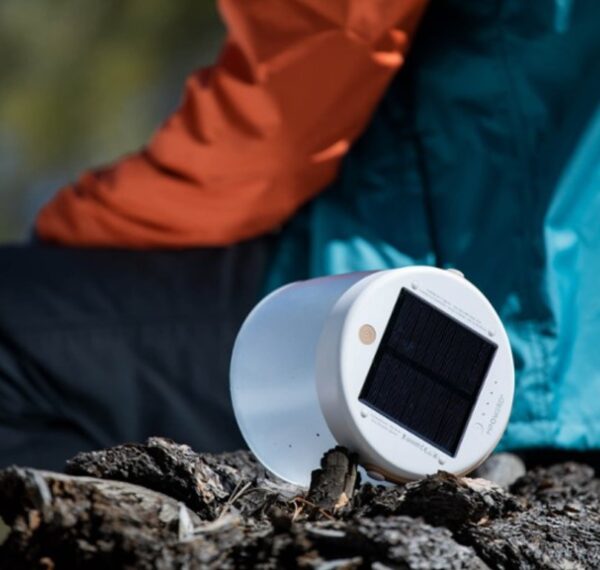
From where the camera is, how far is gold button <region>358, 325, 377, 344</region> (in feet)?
3.85

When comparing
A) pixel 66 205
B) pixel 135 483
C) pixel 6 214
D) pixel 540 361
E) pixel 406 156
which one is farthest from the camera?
pixel 6 214

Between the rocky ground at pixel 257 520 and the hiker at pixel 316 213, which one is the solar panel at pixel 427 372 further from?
the hiker at pixel 316 213

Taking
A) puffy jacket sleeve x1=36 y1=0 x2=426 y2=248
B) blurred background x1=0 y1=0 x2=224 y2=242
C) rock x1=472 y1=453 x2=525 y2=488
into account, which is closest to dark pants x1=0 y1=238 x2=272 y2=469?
puffy jacket sleeve x1=36 y1=0 x2=426 y2=248

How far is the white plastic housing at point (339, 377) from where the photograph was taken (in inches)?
46.2

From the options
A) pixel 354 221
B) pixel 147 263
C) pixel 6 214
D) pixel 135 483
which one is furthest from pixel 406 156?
pixel 6 214

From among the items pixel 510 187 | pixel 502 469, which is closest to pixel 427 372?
pixel 502 469

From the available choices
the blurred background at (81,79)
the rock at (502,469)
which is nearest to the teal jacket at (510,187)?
the rock at (502,469)

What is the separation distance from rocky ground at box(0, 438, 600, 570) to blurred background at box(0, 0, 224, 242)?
3.60 meters

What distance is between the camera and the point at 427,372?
121cm

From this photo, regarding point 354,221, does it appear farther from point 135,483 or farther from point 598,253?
point 135,483

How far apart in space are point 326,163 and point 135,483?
3.82ft

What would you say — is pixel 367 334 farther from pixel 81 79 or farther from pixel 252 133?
pixel 81 79

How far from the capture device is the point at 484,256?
2.04 meters

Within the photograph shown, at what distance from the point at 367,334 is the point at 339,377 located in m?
0.05
